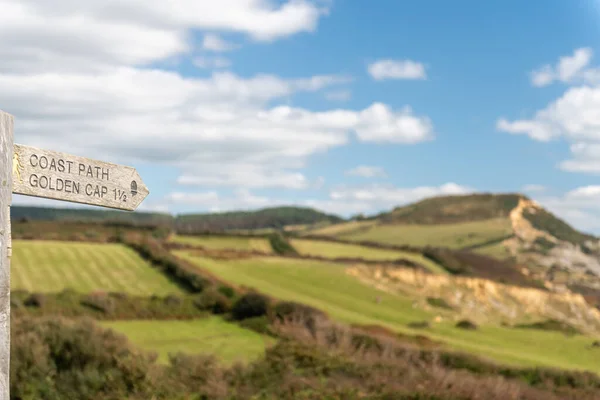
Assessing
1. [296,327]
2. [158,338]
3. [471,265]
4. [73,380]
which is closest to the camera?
[73,380]

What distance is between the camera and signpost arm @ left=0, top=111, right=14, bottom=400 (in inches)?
185

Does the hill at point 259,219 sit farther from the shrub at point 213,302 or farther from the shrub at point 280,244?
the shrub at point 213,302

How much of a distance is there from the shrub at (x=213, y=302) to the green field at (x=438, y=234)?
6367cm

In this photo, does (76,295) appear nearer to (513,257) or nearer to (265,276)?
(265,276)

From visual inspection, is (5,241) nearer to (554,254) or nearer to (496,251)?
(496,251)

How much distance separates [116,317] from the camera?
36.3 m

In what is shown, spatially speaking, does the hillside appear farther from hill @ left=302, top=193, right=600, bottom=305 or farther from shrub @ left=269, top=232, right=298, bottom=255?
hill @ left=302, top=193, right=600, bottom=305

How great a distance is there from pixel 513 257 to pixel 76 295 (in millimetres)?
74745

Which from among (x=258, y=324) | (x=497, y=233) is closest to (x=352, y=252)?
(x=258, y=324)

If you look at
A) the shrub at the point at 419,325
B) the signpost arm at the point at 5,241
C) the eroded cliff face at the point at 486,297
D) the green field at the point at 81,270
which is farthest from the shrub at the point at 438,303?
the signpost arm at the point at 5,241

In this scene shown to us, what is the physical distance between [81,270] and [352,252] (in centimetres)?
2886

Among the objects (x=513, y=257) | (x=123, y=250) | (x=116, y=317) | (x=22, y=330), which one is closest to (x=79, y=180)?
(x=22, y=330)

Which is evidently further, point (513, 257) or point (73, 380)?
point (513, 257)

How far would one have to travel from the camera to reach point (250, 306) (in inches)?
1347
